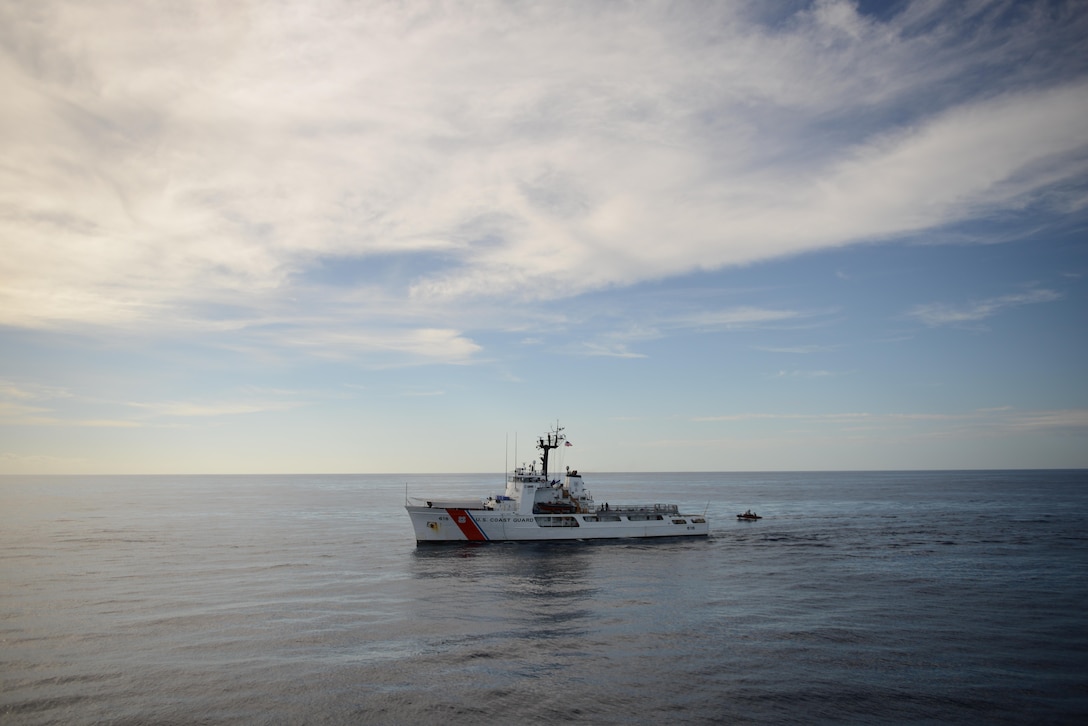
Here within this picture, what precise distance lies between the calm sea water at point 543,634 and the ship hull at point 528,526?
2543 mm

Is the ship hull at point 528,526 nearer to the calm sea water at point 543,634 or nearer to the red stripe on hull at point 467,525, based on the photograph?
the red stripe on hull at point 467,525

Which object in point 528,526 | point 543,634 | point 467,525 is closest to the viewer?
point 543,634

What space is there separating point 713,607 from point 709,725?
684 inches

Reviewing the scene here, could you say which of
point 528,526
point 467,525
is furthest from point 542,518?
point 467,525

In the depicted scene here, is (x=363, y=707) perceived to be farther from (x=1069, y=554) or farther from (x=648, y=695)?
(x=1069, y=554)

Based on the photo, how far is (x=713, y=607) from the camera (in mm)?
37969

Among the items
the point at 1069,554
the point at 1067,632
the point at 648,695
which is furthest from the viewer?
the point at 1069,554

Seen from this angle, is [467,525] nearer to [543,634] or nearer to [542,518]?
[542,518]

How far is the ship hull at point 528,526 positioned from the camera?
62.0 metres

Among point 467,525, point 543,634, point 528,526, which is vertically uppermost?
point 467,525

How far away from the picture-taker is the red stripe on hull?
62.1 meters

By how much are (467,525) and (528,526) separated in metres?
6.36

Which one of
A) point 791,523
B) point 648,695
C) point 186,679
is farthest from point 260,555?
point 791,523

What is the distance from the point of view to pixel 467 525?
6275 cm
